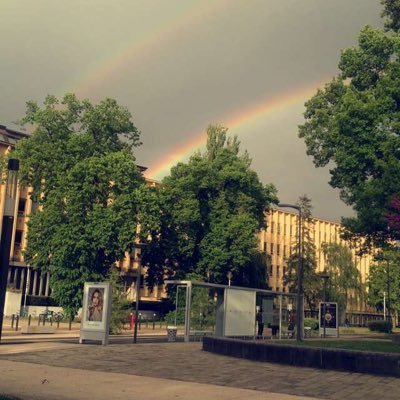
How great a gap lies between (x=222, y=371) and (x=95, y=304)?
1123 cm

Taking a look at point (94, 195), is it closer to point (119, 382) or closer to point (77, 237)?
point (77, 237)

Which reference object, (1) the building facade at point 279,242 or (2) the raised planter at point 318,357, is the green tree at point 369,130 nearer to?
(2) the raised planter at point 318,357

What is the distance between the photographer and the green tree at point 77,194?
48.2 meters

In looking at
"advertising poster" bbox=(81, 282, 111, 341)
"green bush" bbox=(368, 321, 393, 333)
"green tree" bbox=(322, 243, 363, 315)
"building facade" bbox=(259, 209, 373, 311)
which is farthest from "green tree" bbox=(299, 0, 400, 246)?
"building facade" bbox=(259, 209, 373, 311)

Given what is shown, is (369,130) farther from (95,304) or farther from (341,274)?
(341,274)

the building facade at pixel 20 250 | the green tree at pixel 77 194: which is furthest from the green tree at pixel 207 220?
the building facade at pixel 20 250

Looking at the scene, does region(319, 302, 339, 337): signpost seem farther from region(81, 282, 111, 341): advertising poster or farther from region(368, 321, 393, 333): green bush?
region(368, 321, 393, 333): green bush

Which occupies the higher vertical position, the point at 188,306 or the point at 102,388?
the point at 188,306

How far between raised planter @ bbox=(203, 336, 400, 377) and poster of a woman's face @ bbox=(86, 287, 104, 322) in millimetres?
7155

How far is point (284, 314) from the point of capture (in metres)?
39.8

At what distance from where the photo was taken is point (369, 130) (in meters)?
34.8

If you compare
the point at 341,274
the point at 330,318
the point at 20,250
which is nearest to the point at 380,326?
the point at 341,274

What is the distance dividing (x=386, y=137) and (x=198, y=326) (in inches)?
623

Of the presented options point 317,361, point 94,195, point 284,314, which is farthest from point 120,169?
point 317,361
